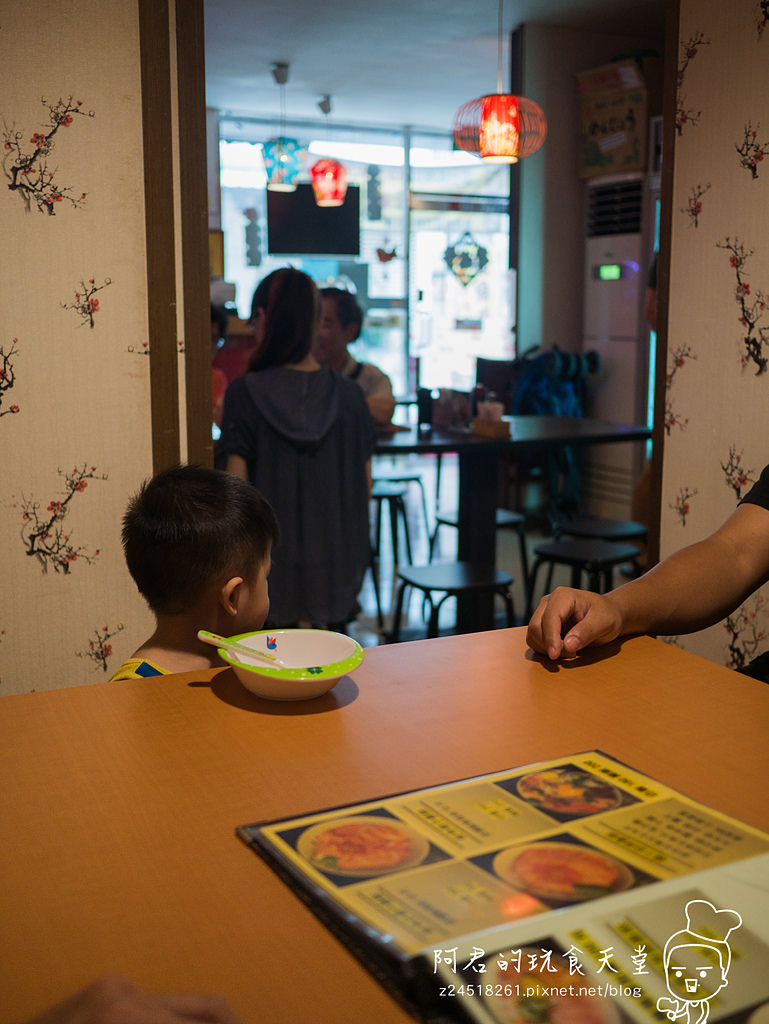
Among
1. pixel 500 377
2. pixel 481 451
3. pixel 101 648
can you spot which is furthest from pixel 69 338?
pixel 500 377

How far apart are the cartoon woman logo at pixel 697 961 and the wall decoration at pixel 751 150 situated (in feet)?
6.69

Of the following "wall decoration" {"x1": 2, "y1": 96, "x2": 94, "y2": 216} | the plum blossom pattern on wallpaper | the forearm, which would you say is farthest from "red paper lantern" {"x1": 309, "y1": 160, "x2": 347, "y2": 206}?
the forearm

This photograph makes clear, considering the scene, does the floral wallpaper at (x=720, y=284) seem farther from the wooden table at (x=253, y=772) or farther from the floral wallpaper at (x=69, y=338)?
the floral wallpaper at (x=69, y=338)

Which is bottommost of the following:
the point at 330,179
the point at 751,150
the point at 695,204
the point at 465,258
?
the point at 695,204

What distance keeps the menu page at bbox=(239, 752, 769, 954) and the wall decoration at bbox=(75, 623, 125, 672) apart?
1456mm

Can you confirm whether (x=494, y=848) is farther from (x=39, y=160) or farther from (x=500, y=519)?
(x=500, y=519)

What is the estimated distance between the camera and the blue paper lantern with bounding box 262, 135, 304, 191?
7.38 metres

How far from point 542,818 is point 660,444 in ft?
6.51

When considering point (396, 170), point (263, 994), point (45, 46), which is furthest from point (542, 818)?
point (396, 170)

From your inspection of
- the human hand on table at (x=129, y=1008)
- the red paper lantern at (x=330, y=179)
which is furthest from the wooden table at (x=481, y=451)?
the red paper lantern at (x=330, y=179)

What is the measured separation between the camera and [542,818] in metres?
0.85

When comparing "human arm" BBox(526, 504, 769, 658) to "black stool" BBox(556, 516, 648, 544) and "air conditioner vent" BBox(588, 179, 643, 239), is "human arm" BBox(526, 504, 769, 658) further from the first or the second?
"air conditioner vent" BBox(588, 179, 643, 239)

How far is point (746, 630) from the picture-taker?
244 cm

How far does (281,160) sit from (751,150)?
18.6 feet
